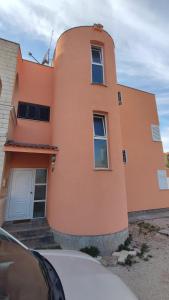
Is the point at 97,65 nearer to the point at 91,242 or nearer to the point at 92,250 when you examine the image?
the point at 91,242

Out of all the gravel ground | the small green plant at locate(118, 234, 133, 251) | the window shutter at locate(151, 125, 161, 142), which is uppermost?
the window shutter at locate(151, 125, 161, 142)

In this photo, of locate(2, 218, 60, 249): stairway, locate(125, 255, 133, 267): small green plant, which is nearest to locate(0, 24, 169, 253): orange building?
locate(2, 218, 60, 249): stairway

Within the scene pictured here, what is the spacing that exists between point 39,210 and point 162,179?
8260 mm

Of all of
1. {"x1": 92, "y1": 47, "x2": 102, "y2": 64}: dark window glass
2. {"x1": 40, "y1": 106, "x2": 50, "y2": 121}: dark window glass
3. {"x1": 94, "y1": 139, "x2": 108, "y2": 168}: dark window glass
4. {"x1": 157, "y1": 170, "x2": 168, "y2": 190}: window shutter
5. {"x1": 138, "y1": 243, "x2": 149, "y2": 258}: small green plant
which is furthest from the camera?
{"x1": 157, "y1": 170, "x2": 168, "y2": 190}: window shutter

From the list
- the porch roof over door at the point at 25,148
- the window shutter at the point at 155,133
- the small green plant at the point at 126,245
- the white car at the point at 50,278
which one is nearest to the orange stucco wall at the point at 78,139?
the porch roof over door at the point at 25,148

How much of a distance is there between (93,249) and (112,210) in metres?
1.44

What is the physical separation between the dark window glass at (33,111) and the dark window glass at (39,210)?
4218mm

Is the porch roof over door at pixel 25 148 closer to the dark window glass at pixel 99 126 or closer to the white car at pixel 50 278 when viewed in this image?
the dark window glass at pixel 99 126

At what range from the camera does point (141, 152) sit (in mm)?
10812

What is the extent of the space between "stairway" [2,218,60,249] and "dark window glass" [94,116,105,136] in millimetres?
4395

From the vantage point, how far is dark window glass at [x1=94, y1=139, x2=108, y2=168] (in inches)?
258

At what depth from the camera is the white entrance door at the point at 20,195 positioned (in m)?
7.22

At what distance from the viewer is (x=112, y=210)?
19.9ft

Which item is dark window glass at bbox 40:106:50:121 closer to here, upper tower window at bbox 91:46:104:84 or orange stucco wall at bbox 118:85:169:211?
upper tower window at bbox 91:46:104:84
